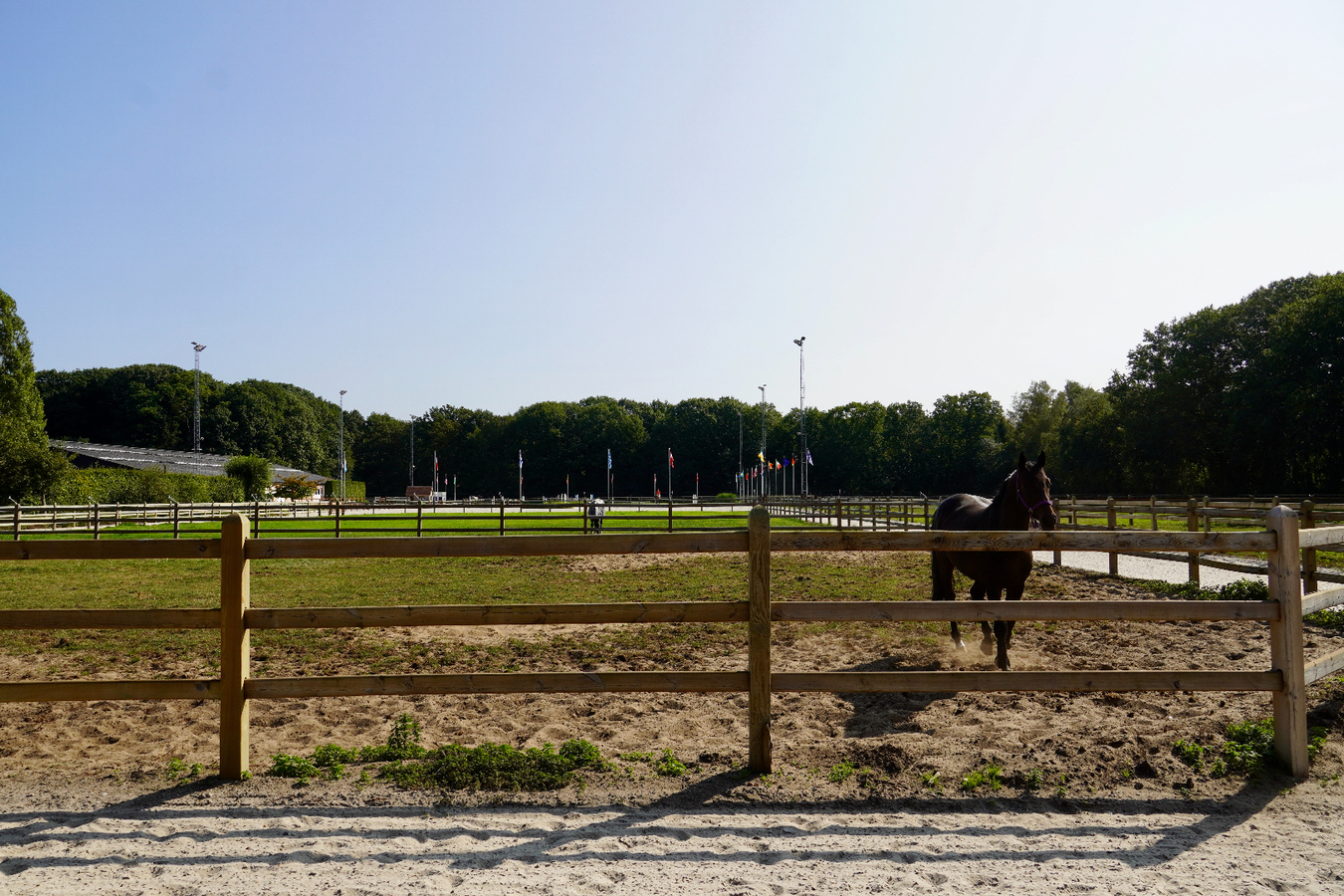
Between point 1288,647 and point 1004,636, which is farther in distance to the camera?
point 1004,636

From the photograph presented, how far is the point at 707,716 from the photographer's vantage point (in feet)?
18.0

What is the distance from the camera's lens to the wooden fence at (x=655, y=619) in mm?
4352

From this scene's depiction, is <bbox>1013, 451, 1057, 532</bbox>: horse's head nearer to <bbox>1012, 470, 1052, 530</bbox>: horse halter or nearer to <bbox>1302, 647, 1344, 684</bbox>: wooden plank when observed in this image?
<bbox>1012, 470, 1052, 530</bbox>: horse halter

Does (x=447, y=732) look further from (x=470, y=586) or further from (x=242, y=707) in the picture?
(x=470, y=586)

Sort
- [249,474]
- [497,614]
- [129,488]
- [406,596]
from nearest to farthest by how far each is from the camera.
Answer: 1. [497,614]
2. [406,596]
3. [129,488]
4. [249,474]

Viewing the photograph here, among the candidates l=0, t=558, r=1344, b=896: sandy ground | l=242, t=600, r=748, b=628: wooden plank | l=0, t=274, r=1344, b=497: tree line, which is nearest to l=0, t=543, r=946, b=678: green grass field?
l=0, t=558, r=1344, b=896: sandy ground

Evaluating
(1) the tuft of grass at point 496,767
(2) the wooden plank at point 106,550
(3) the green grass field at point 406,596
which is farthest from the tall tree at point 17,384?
(1) the tuft of grass at point 496,767

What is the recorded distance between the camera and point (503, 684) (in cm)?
440

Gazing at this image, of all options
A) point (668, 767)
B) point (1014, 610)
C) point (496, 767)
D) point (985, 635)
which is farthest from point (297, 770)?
point (985, 635)

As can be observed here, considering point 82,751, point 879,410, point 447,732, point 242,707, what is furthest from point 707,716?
point 879,410

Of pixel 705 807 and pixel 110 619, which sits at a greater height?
pixel 110 619

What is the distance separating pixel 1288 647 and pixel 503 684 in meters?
4.48

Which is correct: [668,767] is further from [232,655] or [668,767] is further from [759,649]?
[232,655]

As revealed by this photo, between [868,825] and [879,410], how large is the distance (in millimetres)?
110373
